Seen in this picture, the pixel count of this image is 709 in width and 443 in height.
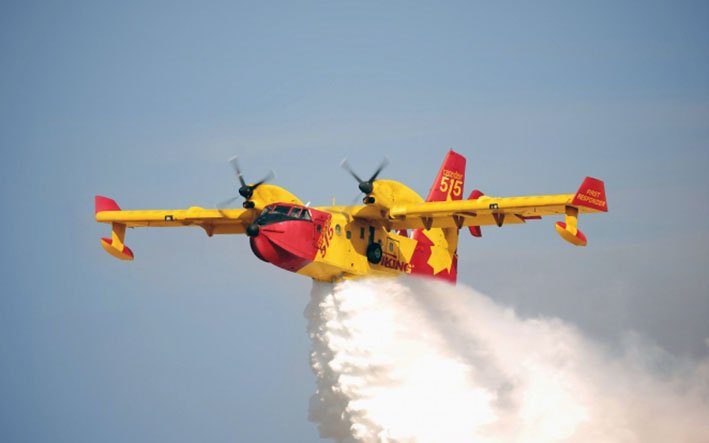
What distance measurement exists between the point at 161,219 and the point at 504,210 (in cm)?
995

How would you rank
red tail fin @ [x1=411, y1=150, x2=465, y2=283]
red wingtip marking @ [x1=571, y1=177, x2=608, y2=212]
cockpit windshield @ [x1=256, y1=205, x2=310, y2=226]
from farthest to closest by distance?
red tail fin @ [x1=411, y1=150, x2=465, y2=283] → cockpit windshield @ [x1=256, y1=205, x2=310, y2=226] → red wingtip marking @ [x1=571, y1=177, x2=608, y2=212]

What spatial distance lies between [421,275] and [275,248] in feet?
19.0

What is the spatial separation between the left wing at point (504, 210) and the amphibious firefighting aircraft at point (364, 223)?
0.02m

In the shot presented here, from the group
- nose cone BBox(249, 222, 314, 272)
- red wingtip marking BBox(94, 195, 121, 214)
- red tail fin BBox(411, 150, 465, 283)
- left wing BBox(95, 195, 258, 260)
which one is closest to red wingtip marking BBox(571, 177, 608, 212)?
red tail fin BBox(411, 150, 465, 283)

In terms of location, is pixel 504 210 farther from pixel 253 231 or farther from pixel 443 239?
pixel 253 231

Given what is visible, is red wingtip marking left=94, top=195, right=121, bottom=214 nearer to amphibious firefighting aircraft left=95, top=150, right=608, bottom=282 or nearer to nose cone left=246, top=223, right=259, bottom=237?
amphibious firefighting aircraft left=95, top=150, right=608, bottom=282

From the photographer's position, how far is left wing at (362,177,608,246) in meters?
37.7

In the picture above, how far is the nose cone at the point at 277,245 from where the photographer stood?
3816cm

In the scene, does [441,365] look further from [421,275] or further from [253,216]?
[253,216]

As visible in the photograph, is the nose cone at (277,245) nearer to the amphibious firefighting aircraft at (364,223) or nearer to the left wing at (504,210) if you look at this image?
the amphibious firefighting aircraft at (364,223)

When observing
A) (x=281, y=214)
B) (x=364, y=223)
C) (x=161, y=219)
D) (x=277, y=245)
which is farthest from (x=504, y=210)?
(x=161, y=219)

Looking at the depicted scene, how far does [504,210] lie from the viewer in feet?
129

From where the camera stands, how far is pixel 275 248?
38281 millimetres

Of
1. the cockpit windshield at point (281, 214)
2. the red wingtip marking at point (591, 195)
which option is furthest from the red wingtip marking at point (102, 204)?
the red wingtip marking at point (591, 195)
